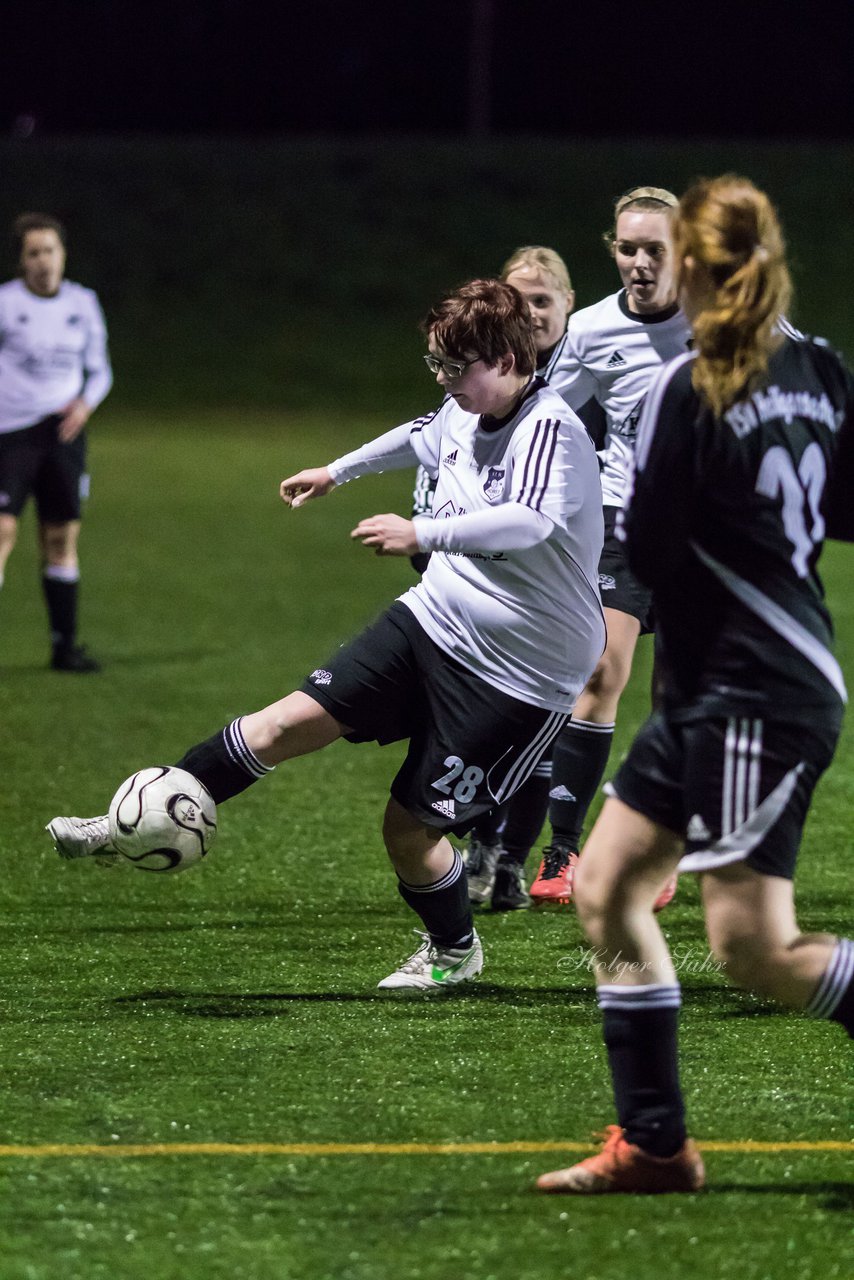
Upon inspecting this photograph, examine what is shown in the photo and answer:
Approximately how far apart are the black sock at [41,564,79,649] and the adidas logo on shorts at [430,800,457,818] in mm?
5484

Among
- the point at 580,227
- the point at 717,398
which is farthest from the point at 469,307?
the point at 580,227

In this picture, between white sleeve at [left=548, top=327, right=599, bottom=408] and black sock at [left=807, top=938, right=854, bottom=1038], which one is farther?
white sleeve at [left=548, top=327, right=599, bottom=408]

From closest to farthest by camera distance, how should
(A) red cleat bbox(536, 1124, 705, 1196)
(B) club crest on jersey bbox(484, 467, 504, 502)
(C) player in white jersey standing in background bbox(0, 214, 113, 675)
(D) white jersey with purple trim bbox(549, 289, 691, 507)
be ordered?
1. (A) red cleat bbox(536, 1124, 705, 1196)
2. (B) club crest on jersey bbox(484, 467, 504, 502)
3. (D) white jersey with purple trim bbox(549, 289, 691, 507)
4. (C) player in white jersey standing in background bbox(0, 214, 113, 675)

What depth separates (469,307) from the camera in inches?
164

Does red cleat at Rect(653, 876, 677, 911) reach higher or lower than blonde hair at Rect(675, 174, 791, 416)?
lower

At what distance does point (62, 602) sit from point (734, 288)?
22.8ft

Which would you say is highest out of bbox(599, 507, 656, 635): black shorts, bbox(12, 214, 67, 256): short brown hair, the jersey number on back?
bbox(12, 214, 67, 256): short brown hair

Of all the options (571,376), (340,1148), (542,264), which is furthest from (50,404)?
(340,1148)

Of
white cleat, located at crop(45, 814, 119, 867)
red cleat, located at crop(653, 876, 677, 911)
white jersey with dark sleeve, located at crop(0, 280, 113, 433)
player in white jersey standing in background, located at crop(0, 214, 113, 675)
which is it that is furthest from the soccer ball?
white jersey with dark sleeve, located at crop(0, 280, 113, 433)

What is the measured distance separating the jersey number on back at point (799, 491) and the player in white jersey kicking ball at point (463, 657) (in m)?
1.11

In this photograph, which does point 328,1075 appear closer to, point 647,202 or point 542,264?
point 647,202

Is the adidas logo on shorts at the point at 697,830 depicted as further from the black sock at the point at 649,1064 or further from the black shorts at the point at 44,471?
the black shorts at the point at 44,471

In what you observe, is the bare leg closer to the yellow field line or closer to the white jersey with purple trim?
the yellow field line

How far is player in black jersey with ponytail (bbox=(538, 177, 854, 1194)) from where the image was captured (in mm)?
2955
